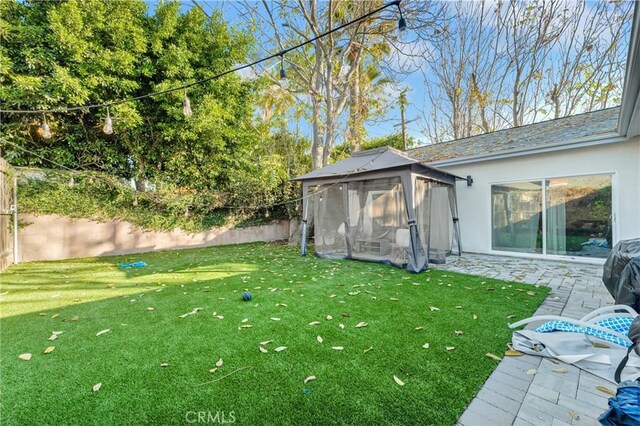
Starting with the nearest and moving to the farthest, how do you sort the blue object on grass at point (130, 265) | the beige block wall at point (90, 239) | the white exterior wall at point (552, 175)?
the white exterior wall at point (552, 175) → the blue object on grass at point (130, 265) → the beige block wall at point (90, 239)

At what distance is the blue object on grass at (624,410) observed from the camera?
114 centimetres

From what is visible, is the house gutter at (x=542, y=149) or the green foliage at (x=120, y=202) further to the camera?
the green foliage at (x=120, y=202)

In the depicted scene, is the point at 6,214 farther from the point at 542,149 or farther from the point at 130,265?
the point at 542,149

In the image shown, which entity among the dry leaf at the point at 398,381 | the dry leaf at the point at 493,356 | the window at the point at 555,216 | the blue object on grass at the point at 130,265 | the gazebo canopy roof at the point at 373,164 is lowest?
the dry leaf at the point at 493,356

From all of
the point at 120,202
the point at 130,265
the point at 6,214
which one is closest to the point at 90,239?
the point at 120,202

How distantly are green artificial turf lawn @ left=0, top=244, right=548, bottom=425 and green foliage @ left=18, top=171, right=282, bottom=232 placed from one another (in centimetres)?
294

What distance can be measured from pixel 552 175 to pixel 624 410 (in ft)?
23.5

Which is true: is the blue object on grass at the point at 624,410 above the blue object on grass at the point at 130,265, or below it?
above

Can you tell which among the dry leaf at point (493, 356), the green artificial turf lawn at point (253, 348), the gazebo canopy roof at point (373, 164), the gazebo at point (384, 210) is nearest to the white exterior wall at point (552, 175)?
the gazebo at point (384, 210)

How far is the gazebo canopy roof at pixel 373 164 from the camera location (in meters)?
5.97

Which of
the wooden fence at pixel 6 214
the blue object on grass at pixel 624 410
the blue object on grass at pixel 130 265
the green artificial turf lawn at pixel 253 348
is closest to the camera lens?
the blue object on grass at pixel 624 410

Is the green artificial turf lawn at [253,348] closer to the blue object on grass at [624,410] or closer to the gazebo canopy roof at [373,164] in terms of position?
the blue object on grass at [624,410]

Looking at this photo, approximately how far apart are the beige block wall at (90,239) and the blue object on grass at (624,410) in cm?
1024

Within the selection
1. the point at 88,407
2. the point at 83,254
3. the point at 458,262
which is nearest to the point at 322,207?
the point at 458,262
